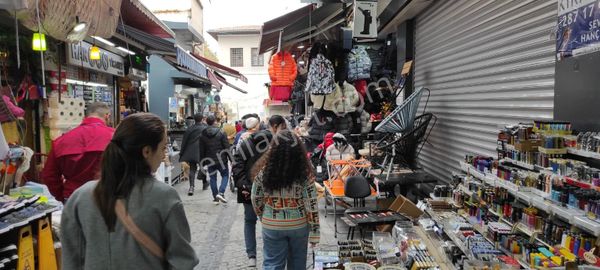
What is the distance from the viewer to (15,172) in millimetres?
4090

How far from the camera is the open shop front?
9.39 ft

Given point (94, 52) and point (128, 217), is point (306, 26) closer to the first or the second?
point (94, 52)

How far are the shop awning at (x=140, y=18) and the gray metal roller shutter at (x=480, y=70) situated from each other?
5.05m

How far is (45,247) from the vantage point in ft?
10.6

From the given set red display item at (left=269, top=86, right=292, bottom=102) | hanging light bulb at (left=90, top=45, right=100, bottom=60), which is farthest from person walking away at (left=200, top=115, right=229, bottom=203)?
hanging light bulb at (left=90, top=45, right=100, bottom=60)

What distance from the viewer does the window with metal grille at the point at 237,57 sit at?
35781 millimetres

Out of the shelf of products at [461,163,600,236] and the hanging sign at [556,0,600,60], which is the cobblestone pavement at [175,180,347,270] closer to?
the shelf of products at [461,163,600,236]

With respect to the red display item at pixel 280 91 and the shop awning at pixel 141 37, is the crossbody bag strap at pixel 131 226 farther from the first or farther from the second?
the red display item at pixel 280 91

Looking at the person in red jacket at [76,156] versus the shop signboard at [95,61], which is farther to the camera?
the shop signboard at [95,61]

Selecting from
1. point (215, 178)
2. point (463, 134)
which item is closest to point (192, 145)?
point (215, 178)

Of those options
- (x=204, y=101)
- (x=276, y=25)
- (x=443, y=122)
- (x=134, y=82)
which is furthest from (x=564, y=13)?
(x=204, y=101)

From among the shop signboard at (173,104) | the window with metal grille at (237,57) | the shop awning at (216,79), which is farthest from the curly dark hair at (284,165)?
the window with metal grille at (237,57)

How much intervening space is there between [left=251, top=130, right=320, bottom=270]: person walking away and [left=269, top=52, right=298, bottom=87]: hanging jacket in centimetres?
557

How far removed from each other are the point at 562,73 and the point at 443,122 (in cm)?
350
